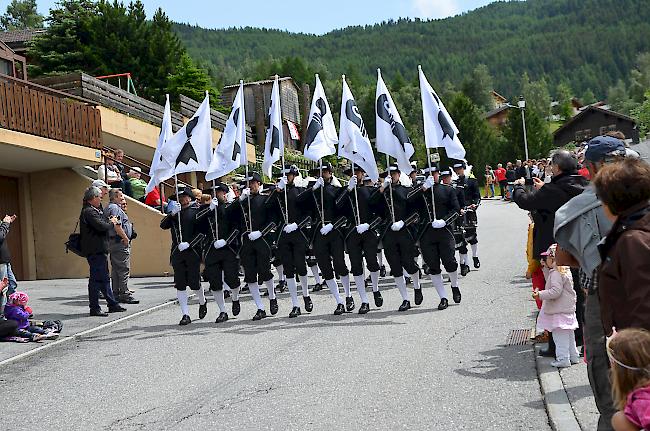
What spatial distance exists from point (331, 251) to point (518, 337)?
12.8 feet

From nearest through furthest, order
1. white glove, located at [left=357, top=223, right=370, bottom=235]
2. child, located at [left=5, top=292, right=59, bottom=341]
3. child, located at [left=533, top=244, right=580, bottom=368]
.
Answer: child, located at [left=533, top=244, right=580, bottom=368]
child, located at [left=5, top=292, right=59, bottom=341]
white glove, located at [left=357, top=223, right=370, bottom=235]

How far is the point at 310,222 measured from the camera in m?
12.7

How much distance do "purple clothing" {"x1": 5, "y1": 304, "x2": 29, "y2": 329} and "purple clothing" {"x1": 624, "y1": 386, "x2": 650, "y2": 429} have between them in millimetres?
9344

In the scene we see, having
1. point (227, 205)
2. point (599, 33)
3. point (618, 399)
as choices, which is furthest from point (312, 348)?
point (599, 33)

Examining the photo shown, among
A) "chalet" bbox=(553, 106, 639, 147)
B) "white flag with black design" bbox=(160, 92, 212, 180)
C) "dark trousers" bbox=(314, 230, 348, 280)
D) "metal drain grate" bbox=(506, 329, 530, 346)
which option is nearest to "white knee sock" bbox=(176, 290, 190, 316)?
"white flag with black design" bbox=(160, 92, 212, 180)

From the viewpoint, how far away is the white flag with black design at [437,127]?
41.9ft

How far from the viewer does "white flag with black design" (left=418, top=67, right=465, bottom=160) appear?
1278 centimetres

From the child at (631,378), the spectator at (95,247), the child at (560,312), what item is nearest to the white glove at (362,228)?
the spectator at (95,247)

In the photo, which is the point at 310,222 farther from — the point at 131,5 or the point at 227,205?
the point at 131,5

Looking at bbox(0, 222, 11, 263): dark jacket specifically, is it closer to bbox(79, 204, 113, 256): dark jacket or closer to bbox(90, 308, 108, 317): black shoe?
bbox(79, 204, 113, 256): dark jacket

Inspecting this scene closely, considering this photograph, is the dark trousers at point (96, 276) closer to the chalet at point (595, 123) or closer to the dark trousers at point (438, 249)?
the dark trousers at point (438, 249)

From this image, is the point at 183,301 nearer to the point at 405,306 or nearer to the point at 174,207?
the point at 174,207

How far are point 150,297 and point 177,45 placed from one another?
34.0 meters

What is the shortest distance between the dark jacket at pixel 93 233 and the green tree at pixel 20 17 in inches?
2843
